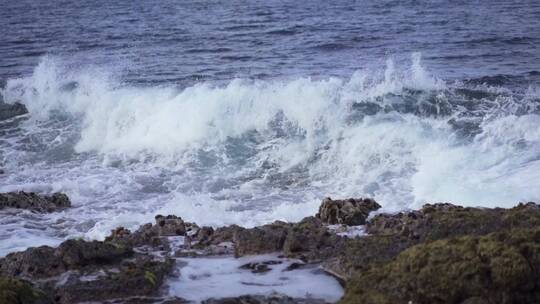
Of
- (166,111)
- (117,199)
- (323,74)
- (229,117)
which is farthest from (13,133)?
(323,74)

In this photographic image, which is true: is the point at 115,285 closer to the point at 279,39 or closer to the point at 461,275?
the point at 461,275

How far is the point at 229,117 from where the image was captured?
51.8ft

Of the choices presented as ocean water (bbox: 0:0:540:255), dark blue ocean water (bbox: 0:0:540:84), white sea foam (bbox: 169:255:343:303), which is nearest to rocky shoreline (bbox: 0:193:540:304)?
white sea foam (bbox: 169:255:343:303)

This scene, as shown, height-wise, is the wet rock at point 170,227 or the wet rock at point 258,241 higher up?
the wet rock at point 258,241

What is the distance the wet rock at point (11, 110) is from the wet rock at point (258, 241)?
42.8 ft

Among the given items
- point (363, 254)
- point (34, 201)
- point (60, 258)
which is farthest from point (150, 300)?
point (34, 201)

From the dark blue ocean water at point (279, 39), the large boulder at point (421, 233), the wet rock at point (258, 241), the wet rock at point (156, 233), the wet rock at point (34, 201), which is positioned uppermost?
the dark blue ocean water at point (279, 39)

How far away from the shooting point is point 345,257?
258 inches

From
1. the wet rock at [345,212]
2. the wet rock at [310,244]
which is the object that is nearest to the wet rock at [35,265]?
the wet rock at [310,244]

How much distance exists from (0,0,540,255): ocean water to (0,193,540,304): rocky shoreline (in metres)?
1.94

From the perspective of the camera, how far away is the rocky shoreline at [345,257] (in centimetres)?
510

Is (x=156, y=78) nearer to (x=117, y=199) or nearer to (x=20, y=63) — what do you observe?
(x=20, y=63)

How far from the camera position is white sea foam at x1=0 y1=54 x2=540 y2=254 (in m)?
10.7

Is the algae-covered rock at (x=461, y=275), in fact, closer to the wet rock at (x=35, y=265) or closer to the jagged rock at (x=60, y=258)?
the jagged rock at (x=60, y=258)
